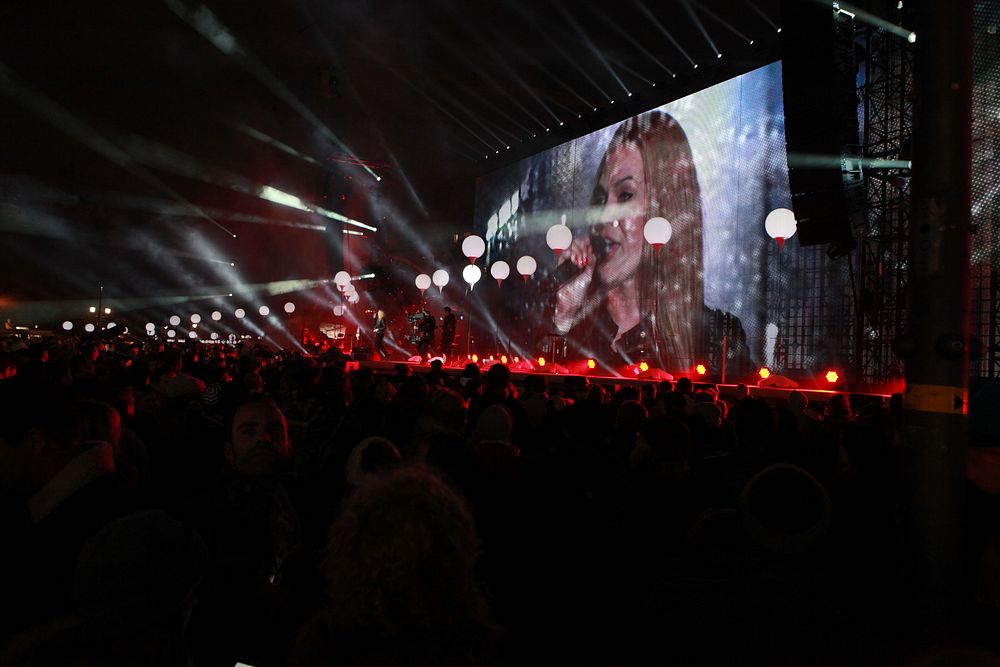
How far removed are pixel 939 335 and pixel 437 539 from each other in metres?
2.07

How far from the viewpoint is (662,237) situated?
1109 centimetres

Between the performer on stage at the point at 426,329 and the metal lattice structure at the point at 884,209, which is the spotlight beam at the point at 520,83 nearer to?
the performer on stage at the point at 426,329

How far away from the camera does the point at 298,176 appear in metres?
20.7

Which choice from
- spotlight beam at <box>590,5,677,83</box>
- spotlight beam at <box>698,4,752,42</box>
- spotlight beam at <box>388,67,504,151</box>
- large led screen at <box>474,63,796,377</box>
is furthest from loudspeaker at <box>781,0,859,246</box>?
spotlight beam at <box>388,67,504,151</box>

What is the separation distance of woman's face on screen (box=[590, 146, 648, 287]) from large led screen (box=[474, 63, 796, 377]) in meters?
0.03

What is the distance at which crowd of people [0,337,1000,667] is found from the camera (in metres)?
1.06

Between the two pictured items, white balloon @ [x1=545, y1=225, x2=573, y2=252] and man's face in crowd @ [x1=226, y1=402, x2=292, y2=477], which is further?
white balloon @ [x1=545, y1=225, x2=573, y2=252]

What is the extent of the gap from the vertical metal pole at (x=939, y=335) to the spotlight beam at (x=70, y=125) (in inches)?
567

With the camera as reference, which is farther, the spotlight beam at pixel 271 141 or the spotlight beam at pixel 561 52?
the spotlight beam at pixel 271 141

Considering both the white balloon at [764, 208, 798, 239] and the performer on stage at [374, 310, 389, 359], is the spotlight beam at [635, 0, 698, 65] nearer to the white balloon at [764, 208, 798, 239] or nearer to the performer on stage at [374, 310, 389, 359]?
the white balloon at [764, 208, 798, 239]

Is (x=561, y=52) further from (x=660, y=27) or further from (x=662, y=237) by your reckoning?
(x=662, y=237)

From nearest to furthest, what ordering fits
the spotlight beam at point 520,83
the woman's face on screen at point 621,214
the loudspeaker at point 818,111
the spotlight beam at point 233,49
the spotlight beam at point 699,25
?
the loudspeaker at point 818,111
the spotlight beam at point 233,49
the spotlight beam at point 699,25
the spotlight beam at point 520,83
the woman's face on screen at point 621,214

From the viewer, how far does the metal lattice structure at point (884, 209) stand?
8875 mm

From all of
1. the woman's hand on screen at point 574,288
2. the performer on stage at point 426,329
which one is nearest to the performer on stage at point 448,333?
the performer on stage at point 426,329
